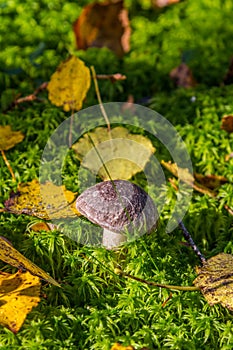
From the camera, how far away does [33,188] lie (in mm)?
2604

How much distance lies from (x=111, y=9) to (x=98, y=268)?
2073mm

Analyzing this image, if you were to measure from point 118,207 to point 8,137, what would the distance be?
97 cm

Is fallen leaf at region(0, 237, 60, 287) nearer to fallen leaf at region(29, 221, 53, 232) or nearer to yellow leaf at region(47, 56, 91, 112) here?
fallen leaf at region(29, 221, 53, 232)

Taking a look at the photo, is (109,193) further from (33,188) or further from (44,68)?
(44,68)

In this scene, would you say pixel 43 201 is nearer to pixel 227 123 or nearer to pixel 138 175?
pixel 138 175

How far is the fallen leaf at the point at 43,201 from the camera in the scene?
2.43 metres

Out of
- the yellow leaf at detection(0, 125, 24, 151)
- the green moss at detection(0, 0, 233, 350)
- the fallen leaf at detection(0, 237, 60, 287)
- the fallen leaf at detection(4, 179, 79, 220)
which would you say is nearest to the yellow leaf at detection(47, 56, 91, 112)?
the green moss at detection(0, 0, 233, 350)

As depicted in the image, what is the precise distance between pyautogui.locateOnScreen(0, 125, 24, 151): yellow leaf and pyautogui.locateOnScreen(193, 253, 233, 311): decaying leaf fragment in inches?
46.4

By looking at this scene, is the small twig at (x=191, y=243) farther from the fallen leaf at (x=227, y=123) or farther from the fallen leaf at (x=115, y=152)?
the fallen leaf at (x=227, y=123)

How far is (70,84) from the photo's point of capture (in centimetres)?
292

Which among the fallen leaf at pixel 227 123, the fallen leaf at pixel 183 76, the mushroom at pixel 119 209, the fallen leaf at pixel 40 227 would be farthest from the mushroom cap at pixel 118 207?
the fallen leaf at pixel 183 76

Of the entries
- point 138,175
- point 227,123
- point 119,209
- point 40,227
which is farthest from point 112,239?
point 227,123

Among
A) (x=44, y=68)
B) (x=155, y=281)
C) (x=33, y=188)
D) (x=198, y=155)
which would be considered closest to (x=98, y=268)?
(x=155, y=281)

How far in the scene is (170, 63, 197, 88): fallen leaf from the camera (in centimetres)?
351
